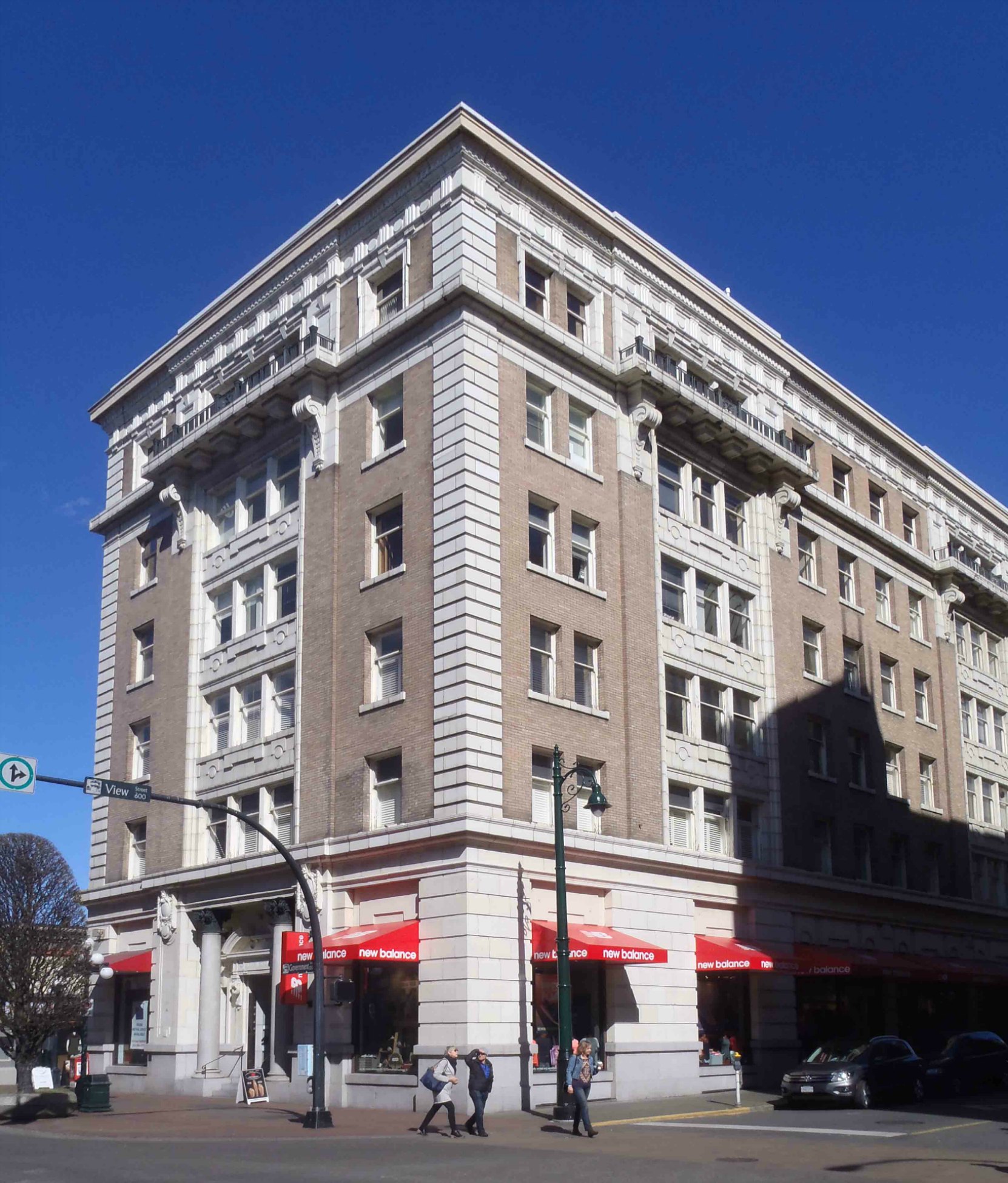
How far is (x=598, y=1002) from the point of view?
115 feet

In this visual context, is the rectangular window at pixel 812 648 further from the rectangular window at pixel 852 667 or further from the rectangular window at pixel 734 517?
the rectangular window at pixel 734 517

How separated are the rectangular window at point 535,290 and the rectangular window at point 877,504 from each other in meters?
20.3

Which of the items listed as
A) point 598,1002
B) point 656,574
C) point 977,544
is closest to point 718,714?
point 656,574

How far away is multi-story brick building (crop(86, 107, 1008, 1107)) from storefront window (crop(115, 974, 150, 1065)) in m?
0.14

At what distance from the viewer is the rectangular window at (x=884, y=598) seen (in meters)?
53.1

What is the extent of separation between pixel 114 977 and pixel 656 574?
2172cm

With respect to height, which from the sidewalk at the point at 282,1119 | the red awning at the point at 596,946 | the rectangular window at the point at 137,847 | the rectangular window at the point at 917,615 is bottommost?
the sidewalk at the point at 282,1119

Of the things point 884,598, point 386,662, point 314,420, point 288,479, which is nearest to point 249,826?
point 386,662

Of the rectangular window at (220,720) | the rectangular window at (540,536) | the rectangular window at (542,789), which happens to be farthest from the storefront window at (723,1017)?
the rectangular window at (220,720)

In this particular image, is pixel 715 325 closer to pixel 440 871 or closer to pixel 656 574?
pixel 656 574

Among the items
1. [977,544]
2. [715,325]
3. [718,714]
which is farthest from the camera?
[977,544]

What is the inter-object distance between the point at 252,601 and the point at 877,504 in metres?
26.1

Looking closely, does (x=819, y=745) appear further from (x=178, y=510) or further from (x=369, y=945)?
(x=178, y=510)

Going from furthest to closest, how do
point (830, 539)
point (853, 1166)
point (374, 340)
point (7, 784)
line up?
1. point (830, 539)
2. point (374, 340)
3. point (7, 784)
4. point (853, 1166)
